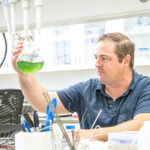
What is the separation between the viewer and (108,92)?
1.27 meters

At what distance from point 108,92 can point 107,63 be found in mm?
165

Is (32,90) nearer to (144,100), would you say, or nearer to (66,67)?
(144,100)

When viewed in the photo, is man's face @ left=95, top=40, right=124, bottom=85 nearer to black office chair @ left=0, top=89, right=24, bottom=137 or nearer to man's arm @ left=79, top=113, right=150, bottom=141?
man's arm @ left=79, top=113, right=150, bottom=141

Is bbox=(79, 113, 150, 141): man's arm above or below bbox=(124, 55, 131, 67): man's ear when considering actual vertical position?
below

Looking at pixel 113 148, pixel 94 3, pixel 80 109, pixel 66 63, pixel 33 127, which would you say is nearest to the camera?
pixel 113 148

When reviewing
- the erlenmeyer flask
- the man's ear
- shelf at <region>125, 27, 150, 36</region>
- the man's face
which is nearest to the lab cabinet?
shelf at <region>125, 27, 150, 36</region>

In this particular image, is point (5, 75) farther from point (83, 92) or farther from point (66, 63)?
point (83, 92)

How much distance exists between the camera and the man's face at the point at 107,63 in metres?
1.23

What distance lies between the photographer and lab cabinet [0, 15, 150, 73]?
2.60 metres

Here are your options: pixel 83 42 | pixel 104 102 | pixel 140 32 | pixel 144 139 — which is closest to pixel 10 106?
pixel 104 102

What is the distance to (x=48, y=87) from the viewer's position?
2.91 m

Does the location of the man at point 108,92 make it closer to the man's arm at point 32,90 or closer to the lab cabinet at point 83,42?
the man's arm at point 32,90

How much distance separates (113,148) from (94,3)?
20.4 inches

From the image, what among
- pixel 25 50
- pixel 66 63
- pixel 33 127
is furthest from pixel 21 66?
pixel 66 63
